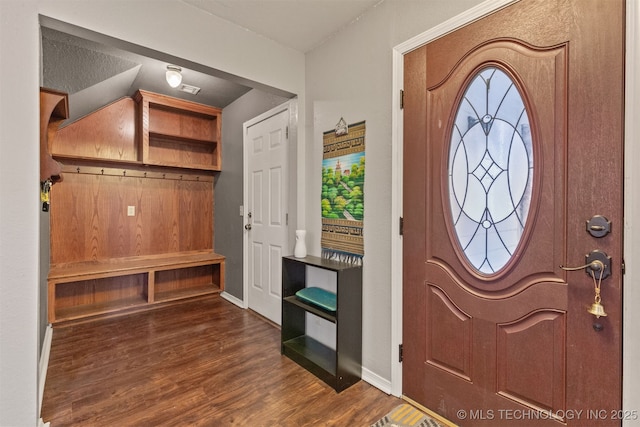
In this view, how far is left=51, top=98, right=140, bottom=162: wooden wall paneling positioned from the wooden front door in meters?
3.36

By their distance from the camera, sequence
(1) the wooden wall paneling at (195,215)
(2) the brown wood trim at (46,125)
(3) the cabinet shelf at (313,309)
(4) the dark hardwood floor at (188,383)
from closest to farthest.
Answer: (2) the brown wood trim at (46,125) < (4) the dark hardwood floor at (188,383) < (3) the cabinet shelf at (313,309) < (1) the wooden wall paneling at (195,215)

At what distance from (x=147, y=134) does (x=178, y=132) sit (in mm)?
414

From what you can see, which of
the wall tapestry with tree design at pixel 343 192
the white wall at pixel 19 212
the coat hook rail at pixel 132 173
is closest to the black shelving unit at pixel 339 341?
the wall tapestry with tree design at pixel 343 192

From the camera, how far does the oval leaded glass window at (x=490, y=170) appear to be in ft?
4.59

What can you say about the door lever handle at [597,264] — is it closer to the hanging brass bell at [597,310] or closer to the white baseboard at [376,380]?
the hanging brass bell at [597,310]

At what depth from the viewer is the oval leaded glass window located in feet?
4.59

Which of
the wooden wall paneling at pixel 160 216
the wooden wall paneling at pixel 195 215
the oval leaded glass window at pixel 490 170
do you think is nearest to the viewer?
the oval leaded glass window at pixel 490 170

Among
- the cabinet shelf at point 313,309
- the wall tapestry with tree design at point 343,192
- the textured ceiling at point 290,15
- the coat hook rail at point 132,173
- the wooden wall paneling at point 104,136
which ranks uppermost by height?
the textured ceiling at point 290,15

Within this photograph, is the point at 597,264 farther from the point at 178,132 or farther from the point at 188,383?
the point at 178,132

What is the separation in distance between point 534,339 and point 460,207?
683 millimetres

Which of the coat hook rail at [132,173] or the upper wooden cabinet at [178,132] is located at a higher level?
the upper wooden cabinet at [178,132]

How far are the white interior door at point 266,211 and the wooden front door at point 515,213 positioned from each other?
4.66 ft

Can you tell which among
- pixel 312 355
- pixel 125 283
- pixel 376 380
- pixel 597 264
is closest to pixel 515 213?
pixel 597 264

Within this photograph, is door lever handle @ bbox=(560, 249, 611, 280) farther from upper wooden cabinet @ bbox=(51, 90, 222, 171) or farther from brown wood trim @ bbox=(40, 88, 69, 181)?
upper wooden cabinet @ bbox=(51, 90, 222, 171)
